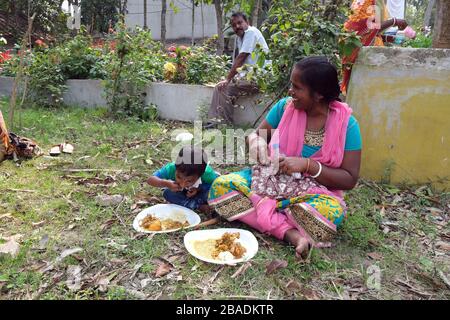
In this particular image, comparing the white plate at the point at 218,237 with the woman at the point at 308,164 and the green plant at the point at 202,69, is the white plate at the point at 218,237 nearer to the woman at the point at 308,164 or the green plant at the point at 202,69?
the woman at the point at 308,164

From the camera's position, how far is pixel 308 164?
2.61 m

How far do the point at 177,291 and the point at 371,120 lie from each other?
2.56 metres

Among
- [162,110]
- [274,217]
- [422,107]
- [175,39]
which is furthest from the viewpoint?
[175,39]

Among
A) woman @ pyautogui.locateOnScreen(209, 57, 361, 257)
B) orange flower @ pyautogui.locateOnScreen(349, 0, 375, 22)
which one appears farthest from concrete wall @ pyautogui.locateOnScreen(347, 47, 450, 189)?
woman @ pyautogui.locateOnScreen(209, 57, 361, 257)

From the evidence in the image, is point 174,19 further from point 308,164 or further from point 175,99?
point 308,164

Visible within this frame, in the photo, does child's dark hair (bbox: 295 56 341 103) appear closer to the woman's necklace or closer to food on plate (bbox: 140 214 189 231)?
the woman's necklace

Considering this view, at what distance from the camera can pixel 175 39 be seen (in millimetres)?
18141

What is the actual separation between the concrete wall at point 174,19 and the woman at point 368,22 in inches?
543

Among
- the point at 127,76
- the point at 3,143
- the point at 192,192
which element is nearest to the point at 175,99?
the point at 127,76

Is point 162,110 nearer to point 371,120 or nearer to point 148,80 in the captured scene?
point 148,80

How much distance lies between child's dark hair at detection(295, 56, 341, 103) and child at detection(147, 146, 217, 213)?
91 cm

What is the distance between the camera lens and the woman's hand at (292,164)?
8.52 ft

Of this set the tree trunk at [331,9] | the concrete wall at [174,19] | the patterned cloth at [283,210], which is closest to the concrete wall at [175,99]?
the tree trunk at [331,9]

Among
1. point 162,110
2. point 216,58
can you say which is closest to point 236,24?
point 216,58
